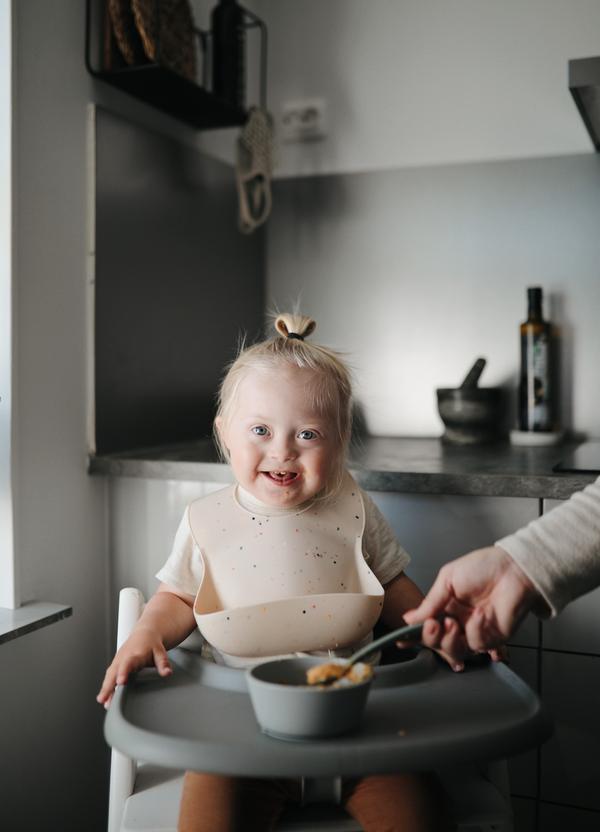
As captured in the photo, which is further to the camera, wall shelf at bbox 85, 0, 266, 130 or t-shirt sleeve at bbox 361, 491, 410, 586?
wall shelf at bbox 85, 0, 266, 130

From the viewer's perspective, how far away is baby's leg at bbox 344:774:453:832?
906 mm

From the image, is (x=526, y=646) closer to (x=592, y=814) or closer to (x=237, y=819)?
(x=592, y=814)

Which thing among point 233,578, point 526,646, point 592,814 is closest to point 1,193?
point 233,578

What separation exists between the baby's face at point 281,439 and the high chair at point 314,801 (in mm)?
360

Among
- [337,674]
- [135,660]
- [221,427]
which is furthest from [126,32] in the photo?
[337,674]

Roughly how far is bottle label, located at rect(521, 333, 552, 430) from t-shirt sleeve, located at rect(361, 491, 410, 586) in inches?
29.5

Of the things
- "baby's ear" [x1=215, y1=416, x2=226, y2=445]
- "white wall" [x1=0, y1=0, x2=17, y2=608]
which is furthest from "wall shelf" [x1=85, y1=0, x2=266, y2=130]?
"baby's ear" [x1=215, y1=416, x2=226, y2=445]

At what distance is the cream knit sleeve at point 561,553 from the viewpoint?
84 cm

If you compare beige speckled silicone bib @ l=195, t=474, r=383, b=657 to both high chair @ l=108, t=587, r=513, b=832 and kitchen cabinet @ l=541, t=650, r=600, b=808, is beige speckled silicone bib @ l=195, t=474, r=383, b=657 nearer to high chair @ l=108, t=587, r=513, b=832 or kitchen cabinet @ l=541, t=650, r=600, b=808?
high chair @ l=108, t=587, r=513, b=832

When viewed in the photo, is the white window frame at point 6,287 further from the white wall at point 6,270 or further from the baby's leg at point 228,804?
the baby's leg at point 228,804

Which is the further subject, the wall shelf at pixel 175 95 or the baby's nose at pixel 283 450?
the wall shelf at pixel 175 95

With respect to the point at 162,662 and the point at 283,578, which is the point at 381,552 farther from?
the point at 162,662

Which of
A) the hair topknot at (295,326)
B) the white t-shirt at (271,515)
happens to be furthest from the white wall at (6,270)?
the hair topknot at (295,326)

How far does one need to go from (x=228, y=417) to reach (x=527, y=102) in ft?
3.89
